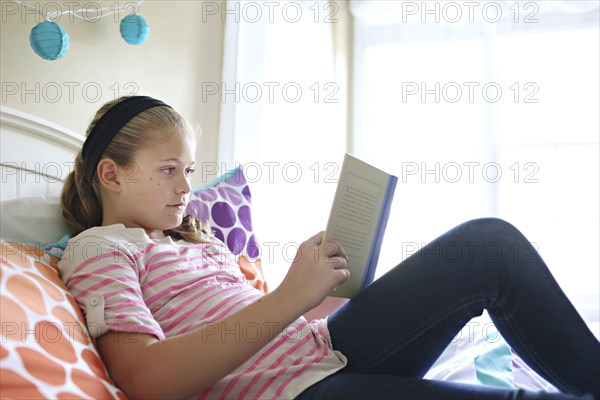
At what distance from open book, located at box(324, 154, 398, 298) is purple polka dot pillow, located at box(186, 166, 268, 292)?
0.47m

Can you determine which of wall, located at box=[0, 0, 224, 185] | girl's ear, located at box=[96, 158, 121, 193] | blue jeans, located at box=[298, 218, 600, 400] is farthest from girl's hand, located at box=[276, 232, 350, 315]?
wall, located at box=[0, 0, 224, 185]

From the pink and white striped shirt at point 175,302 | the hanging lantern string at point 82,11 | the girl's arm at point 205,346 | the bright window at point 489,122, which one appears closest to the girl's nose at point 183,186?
the pink and white striped shirt at point 175,302

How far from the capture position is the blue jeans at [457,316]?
0.95 meters

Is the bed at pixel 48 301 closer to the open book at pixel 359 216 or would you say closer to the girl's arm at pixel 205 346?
the girl's arm at pixel 205 346

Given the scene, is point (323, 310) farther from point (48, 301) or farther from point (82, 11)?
point (82, 11)

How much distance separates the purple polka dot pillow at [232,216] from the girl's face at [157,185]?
0.24 meters

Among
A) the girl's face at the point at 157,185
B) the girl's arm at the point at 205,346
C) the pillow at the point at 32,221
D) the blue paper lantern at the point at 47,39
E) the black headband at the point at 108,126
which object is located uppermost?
the blue paper lantern at the point at 47,39

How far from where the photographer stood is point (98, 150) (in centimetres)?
124

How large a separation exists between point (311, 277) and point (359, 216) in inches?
6.2

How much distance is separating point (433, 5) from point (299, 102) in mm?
945

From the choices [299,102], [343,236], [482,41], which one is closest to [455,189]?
[482,41]

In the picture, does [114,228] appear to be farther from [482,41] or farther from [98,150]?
[482,41]

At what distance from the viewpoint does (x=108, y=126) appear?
1.24 metres

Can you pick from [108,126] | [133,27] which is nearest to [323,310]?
[108,126]
